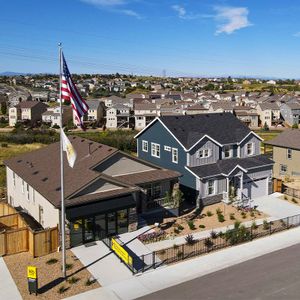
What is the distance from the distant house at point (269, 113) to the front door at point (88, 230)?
99675 mm

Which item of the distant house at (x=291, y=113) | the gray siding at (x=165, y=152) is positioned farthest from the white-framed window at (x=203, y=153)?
the distant house at (x=291, y=113)

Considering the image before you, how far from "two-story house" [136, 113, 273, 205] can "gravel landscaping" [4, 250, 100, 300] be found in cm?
1310

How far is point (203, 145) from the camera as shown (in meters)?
32.0

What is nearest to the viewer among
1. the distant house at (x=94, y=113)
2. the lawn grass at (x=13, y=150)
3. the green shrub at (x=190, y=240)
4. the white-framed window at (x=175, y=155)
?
the green shrub at (x=190, y=240)

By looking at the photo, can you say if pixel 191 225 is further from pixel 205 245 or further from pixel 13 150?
pixel 13 150

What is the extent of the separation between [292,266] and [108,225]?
10413 millimetres

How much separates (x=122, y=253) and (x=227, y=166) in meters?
14.9

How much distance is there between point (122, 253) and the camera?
790 inches

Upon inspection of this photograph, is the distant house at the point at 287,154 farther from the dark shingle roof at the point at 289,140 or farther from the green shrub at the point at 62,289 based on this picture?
the green shrub at the point at 62,289

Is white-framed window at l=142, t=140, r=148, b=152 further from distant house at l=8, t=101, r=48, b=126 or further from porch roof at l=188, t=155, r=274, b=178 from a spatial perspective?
distant house at l=8, t=101, r=48, b=126

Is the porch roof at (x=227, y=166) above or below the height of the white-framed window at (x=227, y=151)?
below

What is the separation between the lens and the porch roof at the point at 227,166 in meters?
31.1

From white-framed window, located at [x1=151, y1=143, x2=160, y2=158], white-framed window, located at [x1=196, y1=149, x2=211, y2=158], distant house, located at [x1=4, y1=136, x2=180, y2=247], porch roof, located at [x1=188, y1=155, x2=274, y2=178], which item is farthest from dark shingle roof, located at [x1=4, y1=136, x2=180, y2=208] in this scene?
white-framed window, located at [x1=151, y1=143, x2=160, y2=158]

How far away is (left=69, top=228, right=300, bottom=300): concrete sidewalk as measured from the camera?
1728cm
